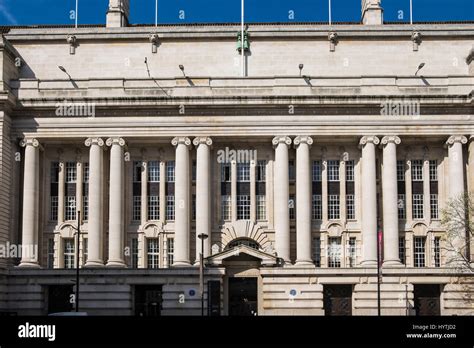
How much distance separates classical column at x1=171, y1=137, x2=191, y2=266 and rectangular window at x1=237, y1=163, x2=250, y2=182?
3.74 m

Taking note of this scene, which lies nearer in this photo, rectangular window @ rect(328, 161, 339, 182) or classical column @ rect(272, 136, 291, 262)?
classical column @ rect(272, 136, 291, 262)

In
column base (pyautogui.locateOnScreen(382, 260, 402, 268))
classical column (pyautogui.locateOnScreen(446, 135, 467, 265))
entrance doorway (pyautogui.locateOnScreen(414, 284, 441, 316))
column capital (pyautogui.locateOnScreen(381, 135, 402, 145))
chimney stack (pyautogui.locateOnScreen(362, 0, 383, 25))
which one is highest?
chimney stack (pyautogui.locateOnScreen(362, 0, 383, 25))

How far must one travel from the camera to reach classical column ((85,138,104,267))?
53844mm

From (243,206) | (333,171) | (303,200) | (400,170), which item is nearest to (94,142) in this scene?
(243,206)

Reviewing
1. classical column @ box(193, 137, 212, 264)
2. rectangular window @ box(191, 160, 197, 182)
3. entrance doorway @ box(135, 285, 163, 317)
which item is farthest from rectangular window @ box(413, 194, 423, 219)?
entrance doorway @ box(135, 285, 163, 317)

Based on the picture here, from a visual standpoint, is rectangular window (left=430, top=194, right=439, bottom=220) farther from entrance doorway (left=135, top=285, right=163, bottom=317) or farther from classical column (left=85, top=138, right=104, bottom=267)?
classical column (left=85, top=138, right=104, bottom=267)

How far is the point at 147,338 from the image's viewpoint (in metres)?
19.3

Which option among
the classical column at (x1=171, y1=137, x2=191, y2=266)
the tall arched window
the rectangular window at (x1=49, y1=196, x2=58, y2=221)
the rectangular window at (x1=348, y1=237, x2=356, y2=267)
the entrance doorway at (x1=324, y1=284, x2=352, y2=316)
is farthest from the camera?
the rectangular window at (x1=49, y1=196, x2=58, y2=221)

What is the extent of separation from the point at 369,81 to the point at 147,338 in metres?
38.7

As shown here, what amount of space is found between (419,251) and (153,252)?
1838cm

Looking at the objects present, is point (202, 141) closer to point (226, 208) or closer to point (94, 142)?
point (226, 208)

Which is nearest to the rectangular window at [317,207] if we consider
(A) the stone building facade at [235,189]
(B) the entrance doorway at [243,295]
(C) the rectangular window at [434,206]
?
(A) the stone building facade at [235,189]

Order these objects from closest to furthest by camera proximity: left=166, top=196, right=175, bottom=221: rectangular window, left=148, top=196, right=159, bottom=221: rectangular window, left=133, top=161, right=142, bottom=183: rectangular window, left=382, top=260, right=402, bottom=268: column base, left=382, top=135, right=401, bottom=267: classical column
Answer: left=382, top=260, right=402, bottom=268: column base, left=382, top=135, right=401, bottom=267: classical column, left=166, top=196, right=175, bottom=221: rectangular window, left=148, top=196, right=159, bottom=221: rectangular window, left=133, top=161, right=142, bottom=183: rectangular window

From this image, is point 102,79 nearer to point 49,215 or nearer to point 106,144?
point 106,144
